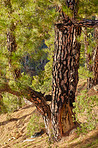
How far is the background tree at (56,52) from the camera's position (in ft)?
11.2

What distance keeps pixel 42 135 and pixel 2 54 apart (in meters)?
2.89

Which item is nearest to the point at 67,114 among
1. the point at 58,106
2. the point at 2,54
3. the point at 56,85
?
the point at 58,106

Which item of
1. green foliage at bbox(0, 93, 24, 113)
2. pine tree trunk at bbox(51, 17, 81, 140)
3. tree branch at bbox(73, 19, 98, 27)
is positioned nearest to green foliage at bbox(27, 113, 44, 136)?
pine tree trunk at bbox(51, 17, 81, 140)

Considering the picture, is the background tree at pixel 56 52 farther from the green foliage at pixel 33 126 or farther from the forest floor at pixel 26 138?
the green foliage at pixel 33 126

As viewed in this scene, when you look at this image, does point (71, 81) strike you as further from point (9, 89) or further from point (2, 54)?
point (2, 54)

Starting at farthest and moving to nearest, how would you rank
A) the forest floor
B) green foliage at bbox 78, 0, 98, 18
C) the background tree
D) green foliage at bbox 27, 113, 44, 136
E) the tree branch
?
1. green foliage at bbox 27, 113, 44, 136
2. green foliage at bbox 78, 0, 98, 18
3. the forest floor
4. the background tree
5. the tree branch

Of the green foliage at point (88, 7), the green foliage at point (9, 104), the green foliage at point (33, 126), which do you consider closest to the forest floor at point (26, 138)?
the green foliage at point (33, 126)

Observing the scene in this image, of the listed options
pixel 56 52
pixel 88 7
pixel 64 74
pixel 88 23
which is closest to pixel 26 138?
pixel 64 74

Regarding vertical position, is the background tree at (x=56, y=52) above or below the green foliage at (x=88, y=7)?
below

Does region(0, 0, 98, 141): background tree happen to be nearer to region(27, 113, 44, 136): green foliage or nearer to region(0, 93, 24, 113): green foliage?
region(27, 113, 44, 136): green foliage

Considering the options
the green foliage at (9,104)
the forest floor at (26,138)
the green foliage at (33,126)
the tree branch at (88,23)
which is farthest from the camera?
the green foliage at (9,104)

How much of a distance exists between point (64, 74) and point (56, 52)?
0.53 metres

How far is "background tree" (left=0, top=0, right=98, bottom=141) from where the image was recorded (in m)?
3.41

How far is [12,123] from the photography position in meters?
7.02
